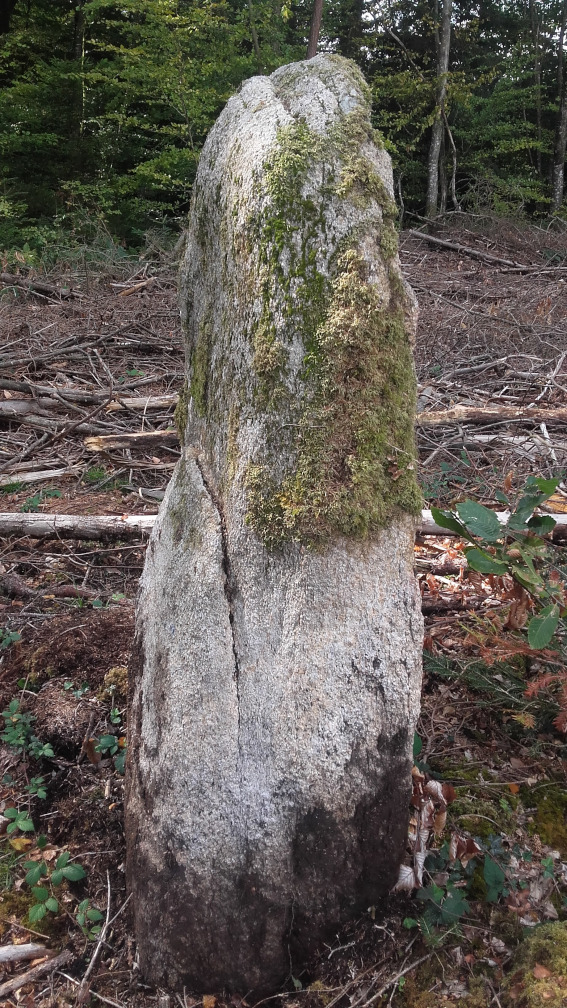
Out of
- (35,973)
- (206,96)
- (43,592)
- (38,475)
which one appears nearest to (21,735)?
(35,973)

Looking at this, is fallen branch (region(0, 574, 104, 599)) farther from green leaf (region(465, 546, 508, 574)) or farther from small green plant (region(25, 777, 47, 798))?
green leaf (region(465, 546, 508, 574))

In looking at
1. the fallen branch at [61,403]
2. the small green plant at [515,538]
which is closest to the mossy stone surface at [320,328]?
the small green plant at [515,538]

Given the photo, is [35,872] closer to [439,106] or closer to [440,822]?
[440,822]

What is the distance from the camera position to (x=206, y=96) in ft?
37.0

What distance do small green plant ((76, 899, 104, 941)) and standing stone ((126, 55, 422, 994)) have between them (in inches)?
8.2

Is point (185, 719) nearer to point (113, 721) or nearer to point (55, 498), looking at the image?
point (113, 721)

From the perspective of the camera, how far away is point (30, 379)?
6754mm

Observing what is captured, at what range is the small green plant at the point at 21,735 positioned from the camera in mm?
2632

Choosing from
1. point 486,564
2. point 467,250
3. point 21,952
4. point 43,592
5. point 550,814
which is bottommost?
point 21,952

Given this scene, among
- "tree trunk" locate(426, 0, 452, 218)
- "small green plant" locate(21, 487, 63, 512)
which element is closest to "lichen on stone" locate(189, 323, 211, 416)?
"small green plant" locate(21, 487, 63, 512)

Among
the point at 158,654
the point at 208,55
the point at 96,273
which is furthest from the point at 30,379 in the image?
the point at 208,55

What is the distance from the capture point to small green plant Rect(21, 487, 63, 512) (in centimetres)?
478

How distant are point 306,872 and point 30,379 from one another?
6172 millimetres

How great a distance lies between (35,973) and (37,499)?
3421mm
